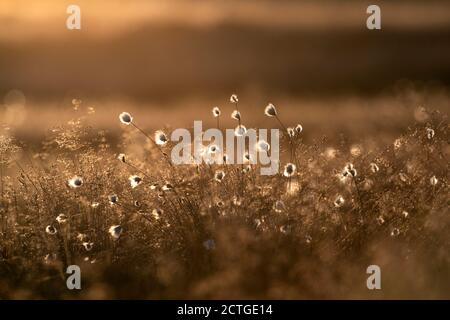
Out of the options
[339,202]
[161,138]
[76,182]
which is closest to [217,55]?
[161,138]

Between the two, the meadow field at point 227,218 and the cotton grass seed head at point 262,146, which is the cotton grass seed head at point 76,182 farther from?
the cotton grass seed head at point 262,146

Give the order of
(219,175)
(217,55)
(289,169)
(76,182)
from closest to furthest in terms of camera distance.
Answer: (289,169), (219,175), (76,182), (217,55)

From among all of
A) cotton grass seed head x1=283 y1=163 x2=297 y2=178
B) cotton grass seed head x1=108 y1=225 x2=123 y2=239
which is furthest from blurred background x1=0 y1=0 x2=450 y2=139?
cotton grass seed head x1=108 y1=225 x2=123 y2=239

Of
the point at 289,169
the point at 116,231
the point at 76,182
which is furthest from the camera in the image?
the point at 76,182

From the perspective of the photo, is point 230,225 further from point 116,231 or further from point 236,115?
point 236,115

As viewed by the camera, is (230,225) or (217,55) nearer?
(230,225)

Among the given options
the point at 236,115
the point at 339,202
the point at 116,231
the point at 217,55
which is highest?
the point at 217,55
